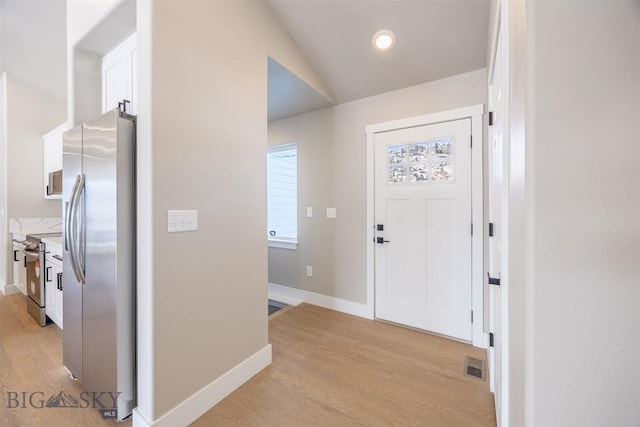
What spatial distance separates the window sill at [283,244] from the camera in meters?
3.59

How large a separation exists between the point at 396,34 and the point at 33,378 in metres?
3.83

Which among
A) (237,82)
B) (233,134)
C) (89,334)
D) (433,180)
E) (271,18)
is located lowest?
(89,334)

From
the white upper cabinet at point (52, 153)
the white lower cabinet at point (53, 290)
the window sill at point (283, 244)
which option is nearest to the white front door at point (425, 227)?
the window sill at point (283, 244)

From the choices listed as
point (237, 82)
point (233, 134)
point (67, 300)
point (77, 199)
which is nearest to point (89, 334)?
point (67, 300)

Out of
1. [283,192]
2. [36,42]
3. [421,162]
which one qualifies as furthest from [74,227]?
[36,42]

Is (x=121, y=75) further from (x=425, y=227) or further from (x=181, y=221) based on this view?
(x=425, y=227)

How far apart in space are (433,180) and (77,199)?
2774mm

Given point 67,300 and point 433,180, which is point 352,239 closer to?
point 433,180

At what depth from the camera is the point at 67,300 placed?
1.91 m

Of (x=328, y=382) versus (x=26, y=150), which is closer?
(x=328, y=382)

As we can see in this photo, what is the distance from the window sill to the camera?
3594mm

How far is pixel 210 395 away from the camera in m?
1.70

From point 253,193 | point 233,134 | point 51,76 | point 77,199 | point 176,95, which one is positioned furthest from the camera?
point 51,76

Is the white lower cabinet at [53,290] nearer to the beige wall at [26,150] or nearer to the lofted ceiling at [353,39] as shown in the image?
the beige wall at [26,150]
